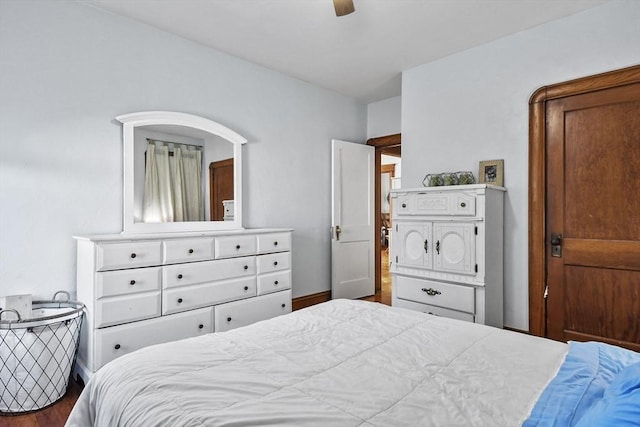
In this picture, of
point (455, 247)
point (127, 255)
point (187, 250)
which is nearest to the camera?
point (127, 255)

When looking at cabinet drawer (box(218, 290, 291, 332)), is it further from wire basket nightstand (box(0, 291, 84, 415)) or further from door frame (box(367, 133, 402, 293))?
door frame (box(367, 133, 402, 293))

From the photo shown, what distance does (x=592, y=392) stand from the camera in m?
0.98

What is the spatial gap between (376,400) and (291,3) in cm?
255

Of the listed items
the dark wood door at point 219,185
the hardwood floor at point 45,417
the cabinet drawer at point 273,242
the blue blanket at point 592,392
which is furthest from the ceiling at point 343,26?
the hardwood floor at point 45,417

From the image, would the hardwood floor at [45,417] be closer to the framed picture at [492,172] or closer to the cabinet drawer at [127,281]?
the cabinet drawer at [127,281]

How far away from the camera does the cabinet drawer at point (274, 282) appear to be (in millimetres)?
3088

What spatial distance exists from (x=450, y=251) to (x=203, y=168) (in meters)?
2.19

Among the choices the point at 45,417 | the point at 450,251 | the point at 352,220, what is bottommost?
the point at 45,417

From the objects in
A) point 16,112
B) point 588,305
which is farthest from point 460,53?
point 16,112

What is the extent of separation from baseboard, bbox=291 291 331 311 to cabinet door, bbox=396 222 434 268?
1.32 meters

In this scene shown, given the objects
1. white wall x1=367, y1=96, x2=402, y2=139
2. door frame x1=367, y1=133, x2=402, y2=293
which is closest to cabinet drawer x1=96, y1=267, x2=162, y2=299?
door frame x1=367, y1=133, x2=402, y2=293

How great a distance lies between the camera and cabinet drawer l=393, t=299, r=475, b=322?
9.10ft

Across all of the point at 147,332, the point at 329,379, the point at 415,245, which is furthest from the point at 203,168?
the point at 329,379

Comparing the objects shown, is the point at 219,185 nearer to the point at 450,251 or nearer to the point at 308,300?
the point at 308,300
